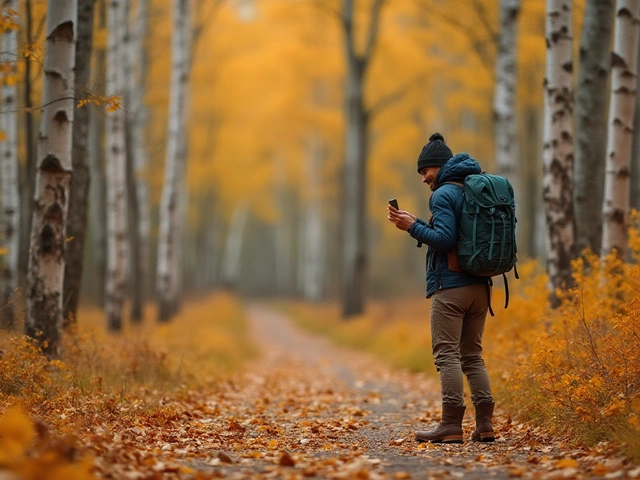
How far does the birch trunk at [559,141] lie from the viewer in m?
8.78

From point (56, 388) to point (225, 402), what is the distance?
8.15 feet

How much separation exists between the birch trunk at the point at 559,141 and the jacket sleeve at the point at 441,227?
3467 millimetres

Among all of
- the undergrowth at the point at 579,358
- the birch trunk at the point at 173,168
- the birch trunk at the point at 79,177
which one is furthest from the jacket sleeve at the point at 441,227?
the birch trunk at the point at 173,168

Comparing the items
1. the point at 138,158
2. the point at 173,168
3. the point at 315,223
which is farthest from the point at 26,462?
the point at 315,223

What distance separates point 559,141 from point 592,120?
1138 mm

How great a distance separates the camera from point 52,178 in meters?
7.57

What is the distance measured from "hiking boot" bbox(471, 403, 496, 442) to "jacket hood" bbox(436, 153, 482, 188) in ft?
5.85

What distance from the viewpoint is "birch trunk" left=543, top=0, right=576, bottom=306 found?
878 centimetres

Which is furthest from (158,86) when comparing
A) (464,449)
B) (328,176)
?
(464,449)

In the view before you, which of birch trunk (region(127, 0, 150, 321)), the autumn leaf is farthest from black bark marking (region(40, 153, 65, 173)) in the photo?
birch trunk (region(127, 0, 150, 321))

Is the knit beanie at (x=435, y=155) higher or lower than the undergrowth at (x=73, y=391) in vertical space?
higher

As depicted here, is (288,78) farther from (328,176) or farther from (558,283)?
(558,283)

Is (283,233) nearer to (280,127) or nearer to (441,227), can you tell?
(280,127)

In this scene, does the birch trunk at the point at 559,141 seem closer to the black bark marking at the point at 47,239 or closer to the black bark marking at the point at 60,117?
the black bark marking at the point at 60,117
